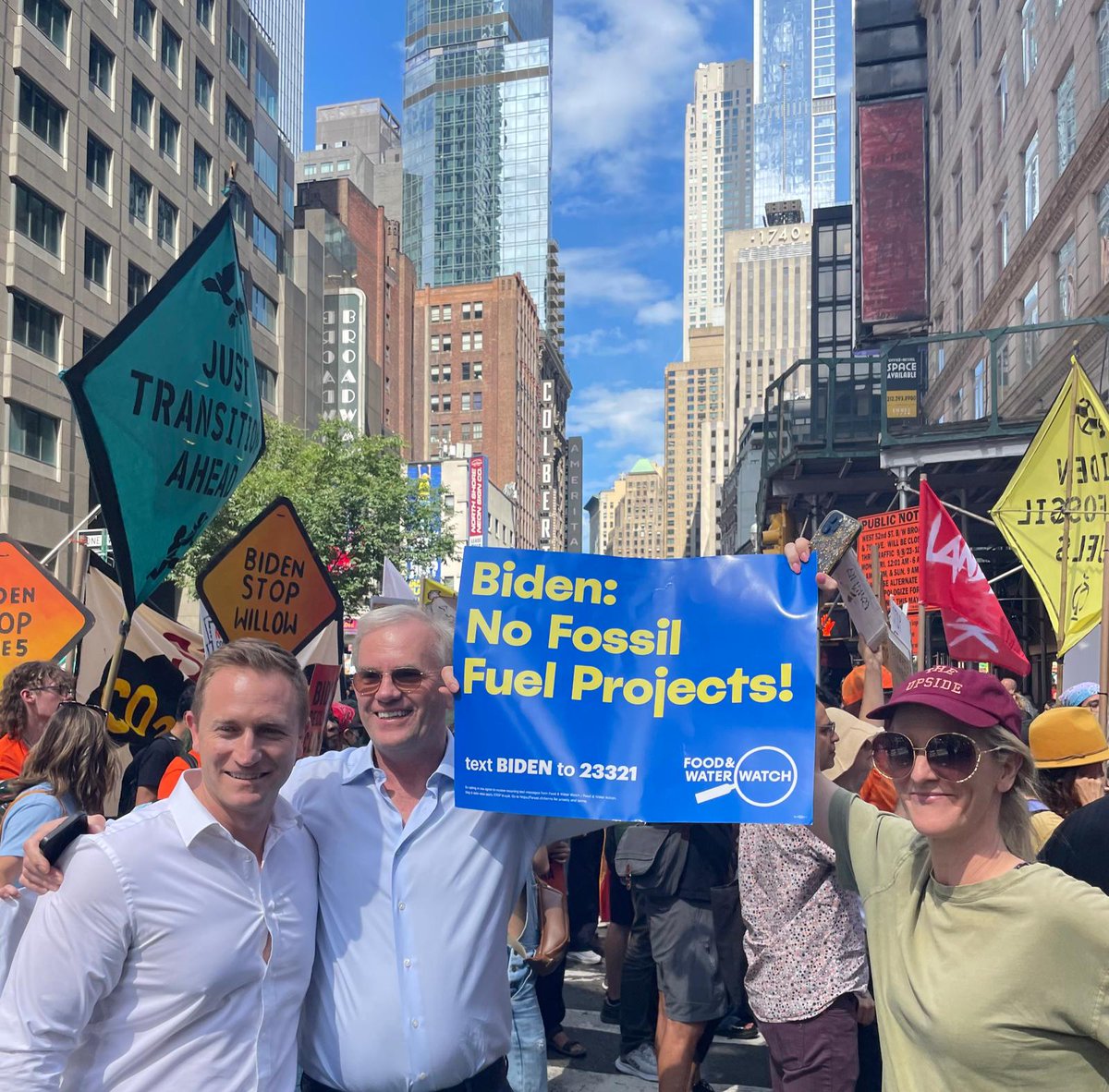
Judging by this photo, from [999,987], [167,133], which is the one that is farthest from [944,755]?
[167,133]

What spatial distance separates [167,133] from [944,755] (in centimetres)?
3896

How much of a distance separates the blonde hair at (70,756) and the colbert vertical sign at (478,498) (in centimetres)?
7108

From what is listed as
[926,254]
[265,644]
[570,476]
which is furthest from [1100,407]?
[570,476]

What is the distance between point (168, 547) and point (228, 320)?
1.26 meters

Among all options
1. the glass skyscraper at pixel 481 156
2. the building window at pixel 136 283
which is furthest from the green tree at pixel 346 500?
the glass skyscraper at pixel 481 156

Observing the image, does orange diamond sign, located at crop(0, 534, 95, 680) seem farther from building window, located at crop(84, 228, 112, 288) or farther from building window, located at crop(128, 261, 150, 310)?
building window, located at crop(128, 261, 150, 310)

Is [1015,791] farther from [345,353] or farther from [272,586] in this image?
[345,353]

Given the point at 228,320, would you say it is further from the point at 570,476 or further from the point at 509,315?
the point at 570,476

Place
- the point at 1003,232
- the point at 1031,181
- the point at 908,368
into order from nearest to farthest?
the point at 1031,181, the point at 1003,232, the point at 908,368

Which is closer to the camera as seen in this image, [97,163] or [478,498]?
[97,163]

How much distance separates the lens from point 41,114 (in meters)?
28.8

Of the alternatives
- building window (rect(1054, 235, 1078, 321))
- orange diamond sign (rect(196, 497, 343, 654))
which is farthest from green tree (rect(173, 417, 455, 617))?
orange diamond sign (rect(196, 497, 343, 654))

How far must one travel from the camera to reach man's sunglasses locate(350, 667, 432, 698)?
9.14 ft

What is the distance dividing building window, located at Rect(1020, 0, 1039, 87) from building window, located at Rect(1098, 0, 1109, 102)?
417cm
